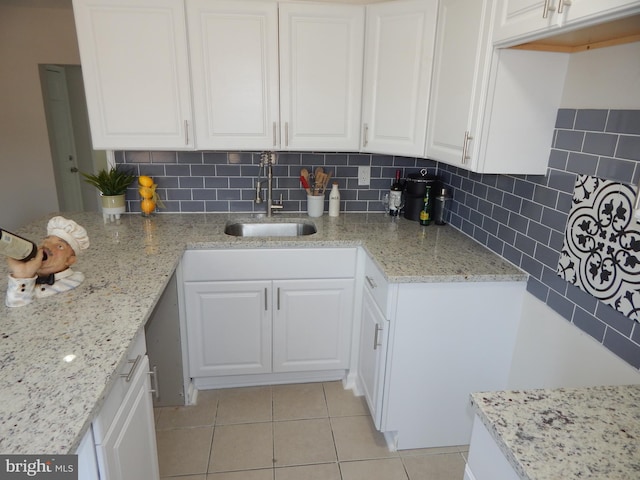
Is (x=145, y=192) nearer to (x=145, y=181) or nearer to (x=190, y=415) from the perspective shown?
(x=145, y=181)

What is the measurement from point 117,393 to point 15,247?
53 centimetres

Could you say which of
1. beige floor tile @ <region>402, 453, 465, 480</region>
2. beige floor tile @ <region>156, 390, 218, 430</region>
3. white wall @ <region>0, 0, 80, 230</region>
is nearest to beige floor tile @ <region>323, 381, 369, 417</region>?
beige floor tile @ <region>402, 453, 465, 480</region>

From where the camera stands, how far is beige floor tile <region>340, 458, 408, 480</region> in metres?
1.82

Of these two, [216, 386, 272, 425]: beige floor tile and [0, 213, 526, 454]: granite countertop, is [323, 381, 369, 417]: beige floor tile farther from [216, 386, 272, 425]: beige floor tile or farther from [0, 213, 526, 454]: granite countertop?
[0, 213, 526, 454]: granite countertop

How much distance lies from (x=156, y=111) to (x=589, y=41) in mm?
1868

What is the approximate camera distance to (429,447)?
197cm

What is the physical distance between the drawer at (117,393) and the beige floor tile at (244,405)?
993 millimetres

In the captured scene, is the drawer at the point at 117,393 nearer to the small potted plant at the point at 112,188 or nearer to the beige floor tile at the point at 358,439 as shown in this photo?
the beige floor tile at the point at 358,439

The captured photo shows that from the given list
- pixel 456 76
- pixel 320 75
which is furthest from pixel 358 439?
pixel 320 75

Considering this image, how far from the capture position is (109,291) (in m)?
1.45

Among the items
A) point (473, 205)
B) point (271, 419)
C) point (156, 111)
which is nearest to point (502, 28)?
point (473, 205)

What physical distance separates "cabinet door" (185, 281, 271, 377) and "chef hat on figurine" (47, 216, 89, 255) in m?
0.72

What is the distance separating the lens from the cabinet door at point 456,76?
62.8 inches

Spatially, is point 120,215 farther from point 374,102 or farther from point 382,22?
point 382,22
